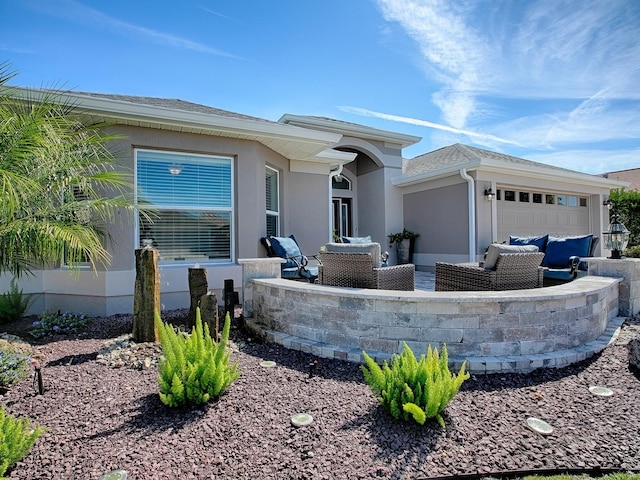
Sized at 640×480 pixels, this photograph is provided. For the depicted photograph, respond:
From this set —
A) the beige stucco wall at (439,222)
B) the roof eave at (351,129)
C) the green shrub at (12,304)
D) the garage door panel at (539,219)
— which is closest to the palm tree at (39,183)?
the green shrub at (12,304)

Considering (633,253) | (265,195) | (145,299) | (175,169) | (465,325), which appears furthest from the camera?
(633,253)

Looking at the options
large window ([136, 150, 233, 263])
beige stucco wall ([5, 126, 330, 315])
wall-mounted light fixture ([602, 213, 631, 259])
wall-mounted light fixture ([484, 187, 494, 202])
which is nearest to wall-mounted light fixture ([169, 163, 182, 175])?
large window ([136, 150, 233, 263])

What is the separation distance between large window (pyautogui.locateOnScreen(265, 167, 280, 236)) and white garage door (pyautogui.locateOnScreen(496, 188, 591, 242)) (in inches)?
267

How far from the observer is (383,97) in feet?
32.1

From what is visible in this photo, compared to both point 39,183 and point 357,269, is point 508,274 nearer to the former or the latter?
point 357,269

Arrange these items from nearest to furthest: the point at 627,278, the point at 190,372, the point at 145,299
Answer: the point at 190,372
the point at 145,299
the point at 627,278

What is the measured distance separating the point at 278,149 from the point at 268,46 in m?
2.31

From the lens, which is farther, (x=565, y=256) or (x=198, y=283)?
(x=565, y=256)

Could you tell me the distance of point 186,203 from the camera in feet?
19.3

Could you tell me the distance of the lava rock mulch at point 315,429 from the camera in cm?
190

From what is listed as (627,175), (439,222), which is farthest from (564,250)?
(627,175)

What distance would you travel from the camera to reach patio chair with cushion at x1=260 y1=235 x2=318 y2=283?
5926 mm

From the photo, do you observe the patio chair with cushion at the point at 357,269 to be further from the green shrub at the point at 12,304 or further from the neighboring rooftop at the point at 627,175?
the neighboring rooftop at the point at 627,175

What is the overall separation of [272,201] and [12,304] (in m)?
4.76
